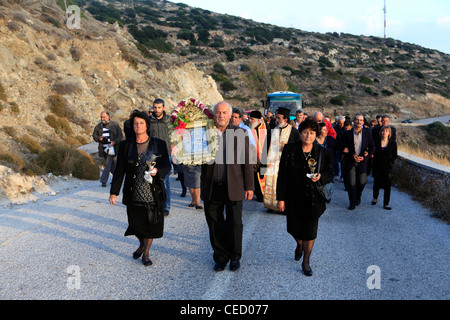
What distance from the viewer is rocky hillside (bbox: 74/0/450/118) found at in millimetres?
51406

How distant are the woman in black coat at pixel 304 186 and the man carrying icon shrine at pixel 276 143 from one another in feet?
8.64

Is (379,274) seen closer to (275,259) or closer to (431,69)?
(275,259)

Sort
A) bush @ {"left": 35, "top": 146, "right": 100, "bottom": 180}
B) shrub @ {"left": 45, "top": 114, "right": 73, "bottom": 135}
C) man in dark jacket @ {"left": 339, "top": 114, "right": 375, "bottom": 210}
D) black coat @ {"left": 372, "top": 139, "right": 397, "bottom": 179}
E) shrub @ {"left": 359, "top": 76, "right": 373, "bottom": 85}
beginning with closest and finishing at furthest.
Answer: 1. man in dark jacket @ {"left": 339, "top": 114, "right": 375, "bottom": 210}
2. black coat @ {"left": 372, "top": 139, "right": 397, "bottom": 179}
3. bush @ {"left": 35, "top": 146, "right": 100, "bottom": 180}
4. shrub @ {"left": 45, "top": 114, "right": 73, "bottom": 135}
5. shrub @ {"left": 359, "top": 76, "right": 373, "bottom": 85}

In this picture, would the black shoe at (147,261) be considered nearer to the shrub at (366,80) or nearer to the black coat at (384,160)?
the black coat at (384,160)

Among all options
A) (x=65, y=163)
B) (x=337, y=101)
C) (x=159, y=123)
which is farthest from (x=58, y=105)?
(x=337, y=101)

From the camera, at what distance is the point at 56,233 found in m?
6.00

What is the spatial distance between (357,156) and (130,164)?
5.33 m

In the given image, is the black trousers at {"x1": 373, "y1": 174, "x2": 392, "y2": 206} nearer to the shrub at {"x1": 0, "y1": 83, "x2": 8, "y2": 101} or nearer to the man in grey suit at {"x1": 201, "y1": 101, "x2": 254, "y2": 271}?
the man in grey suit at {"x1": 201, "y1": 101, "x2": 254, "y2": 271}

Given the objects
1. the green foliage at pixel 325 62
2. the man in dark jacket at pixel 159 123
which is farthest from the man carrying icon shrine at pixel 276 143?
the green foliage at pixel 325 62

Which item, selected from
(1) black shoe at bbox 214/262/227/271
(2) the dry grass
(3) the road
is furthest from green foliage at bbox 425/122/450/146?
(1) black shoe at bbox 214/262/227/271

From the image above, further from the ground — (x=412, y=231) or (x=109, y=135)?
(x=109, y=135)

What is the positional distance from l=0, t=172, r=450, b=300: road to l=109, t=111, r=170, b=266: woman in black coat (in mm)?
482
